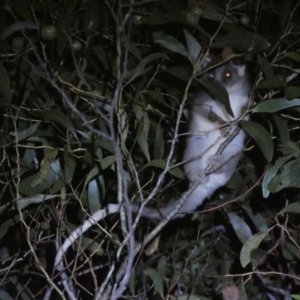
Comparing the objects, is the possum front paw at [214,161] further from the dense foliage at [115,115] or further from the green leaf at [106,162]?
the green leaf at [106,162]

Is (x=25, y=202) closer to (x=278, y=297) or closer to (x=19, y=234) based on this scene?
(x=19, y=234)

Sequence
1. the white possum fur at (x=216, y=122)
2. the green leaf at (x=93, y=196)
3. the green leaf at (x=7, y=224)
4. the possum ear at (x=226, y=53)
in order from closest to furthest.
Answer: the green leaf at (x=93, y=196), the green leaf at (x=7, y=224), the possum ear at (x=226, y=53), the white possum fur at (x=216, y=122)

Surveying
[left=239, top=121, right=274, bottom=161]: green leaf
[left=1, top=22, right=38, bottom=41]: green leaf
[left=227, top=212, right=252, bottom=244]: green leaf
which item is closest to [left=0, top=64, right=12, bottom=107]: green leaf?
[left=1, top=22, right=38, bottom=41]: green leaf

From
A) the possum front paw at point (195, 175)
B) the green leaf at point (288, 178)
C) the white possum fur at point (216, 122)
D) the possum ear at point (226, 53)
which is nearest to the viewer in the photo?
the green leaf at point (288, 178)

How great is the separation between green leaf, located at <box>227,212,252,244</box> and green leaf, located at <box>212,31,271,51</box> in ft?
4.02

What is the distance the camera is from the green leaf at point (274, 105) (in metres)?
2.94

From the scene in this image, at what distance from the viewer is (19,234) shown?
3.93 m

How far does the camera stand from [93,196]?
129 inches

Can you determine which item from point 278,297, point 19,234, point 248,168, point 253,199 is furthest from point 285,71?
point 19,234

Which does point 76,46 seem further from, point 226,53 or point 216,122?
point 216,122

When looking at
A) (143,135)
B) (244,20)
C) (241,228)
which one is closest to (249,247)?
(143,135)

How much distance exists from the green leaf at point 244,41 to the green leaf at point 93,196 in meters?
0.92

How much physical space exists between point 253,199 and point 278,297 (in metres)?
0.67

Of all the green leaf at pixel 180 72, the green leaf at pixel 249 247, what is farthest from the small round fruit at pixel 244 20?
the green leaf at pixel 249 247
